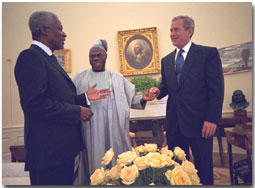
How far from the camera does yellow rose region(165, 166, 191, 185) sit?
2.68 feet

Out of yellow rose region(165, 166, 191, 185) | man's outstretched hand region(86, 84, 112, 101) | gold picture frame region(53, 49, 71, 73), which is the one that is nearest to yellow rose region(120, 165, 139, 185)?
yellow rose region(165, 166, 191, 185)

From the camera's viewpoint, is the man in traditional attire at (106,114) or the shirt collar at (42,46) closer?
the shirt collar at (42,46)

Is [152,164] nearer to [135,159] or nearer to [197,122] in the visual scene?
[135,159]

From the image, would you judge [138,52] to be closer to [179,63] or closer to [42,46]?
[179,63]

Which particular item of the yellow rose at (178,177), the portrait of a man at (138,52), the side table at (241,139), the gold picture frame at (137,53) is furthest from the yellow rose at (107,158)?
the portrait of a man at (138,52)

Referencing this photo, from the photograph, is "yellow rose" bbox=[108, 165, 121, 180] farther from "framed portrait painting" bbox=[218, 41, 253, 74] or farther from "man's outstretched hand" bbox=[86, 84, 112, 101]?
"framed portrait painting" bbox=[218, 41, 253, 74]

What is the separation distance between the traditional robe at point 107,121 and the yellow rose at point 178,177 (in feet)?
3.57

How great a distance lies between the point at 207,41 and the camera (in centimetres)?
204

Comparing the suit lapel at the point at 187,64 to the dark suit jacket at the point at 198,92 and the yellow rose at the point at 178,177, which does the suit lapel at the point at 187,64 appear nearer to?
the dark suit jacket at the point at 198,92

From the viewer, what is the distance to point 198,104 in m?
1.59

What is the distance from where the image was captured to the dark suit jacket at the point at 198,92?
1544 millimetres

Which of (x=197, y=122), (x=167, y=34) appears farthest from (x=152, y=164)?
(x=167, y=34)

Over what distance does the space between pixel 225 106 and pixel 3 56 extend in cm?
190

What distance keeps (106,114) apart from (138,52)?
166 cm
